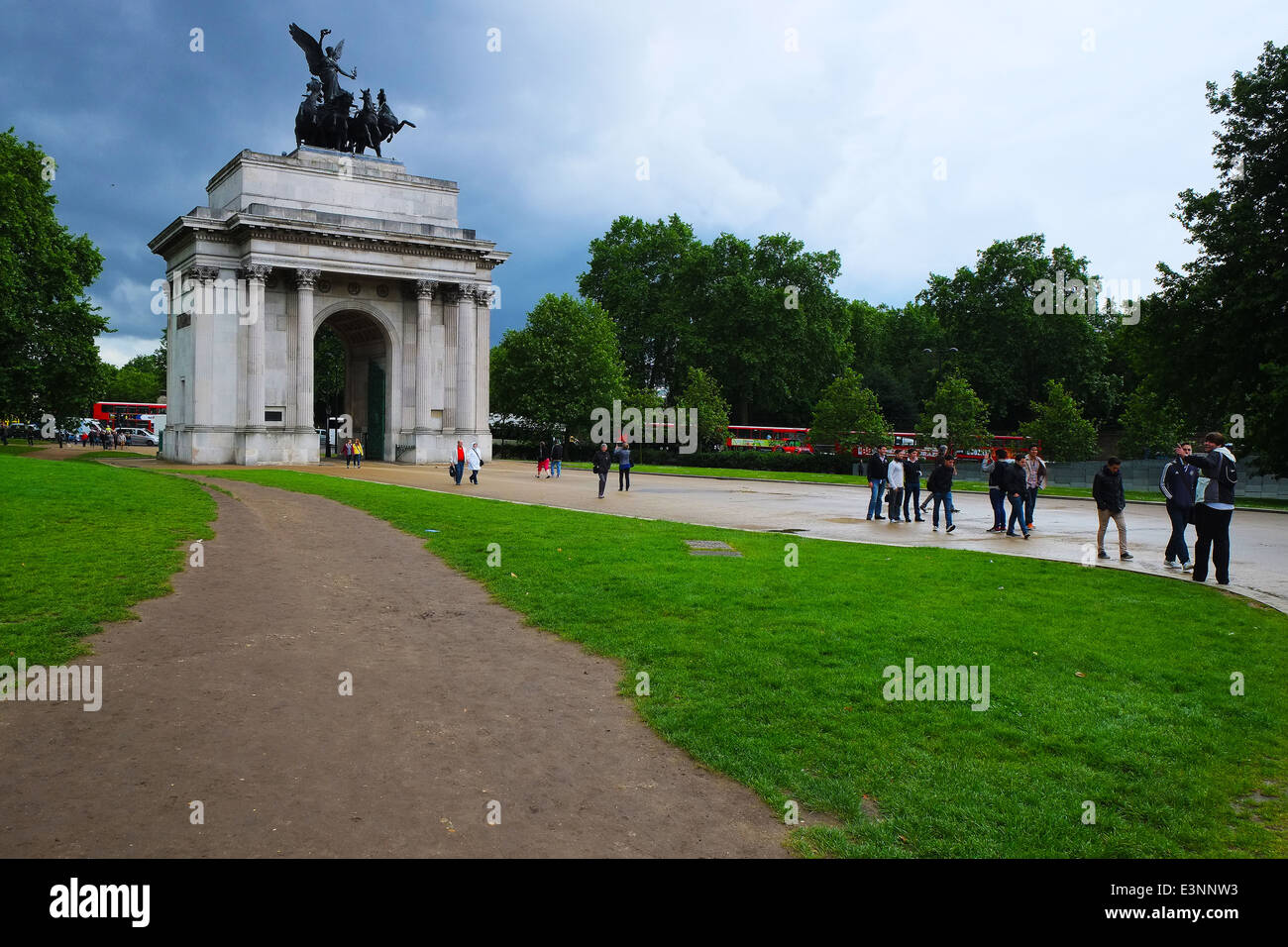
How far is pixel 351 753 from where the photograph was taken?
21.4ft

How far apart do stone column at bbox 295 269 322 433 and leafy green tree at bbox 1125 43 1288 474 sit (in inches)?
1624

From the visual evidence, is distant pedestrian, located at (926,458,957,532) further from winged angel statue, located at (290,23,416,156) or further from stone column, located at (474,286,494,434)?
winged angel statue, located at (290,23,416,156)

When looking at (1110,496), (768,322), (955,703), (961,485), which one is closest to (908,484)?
(1110,496)

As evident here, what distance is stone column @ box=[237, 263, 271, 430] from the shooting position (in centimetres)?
4866

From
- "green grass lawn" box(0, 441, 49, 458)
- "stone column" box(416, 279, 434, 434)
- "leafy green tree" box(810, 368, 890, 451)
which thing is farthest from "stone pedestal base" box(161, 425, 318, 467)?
"leafy green tree" box(810, 368, 890, 451)

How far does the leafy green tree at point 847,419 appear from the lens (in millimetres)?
59719

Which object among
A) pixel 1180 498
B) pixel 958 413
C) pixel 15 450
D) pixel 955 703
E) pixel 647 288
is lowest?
pixel 955 703

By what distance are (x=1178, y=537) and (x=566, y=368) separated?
52.4 m

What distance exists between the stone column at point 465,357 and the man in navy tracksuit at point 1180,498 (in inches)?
1667

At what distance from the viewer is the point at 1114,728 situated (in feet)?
23.4

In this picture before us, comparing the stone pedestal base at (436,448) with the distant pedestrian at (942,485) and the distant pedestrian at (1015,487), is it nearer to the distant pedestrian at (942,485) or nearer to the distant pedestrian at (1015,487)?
the distant pedestrian at (942,485)

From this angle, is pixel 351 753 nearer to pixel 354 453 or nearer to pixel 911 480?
pixel 911 480

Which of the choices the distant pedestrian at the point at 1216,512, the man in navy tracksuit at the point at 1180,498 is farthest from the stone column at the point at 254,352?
the distant pedestrian at the point at 1216,512
